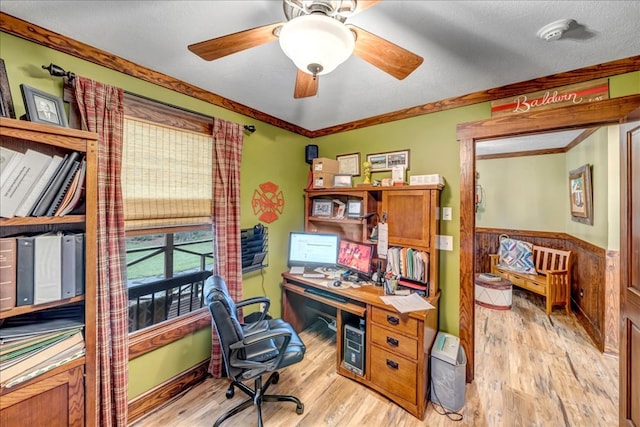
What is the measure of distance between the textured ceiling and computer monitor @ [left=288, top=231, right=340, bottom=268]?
1.40 metres

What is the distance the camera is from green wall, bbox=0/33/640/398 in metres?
1.40

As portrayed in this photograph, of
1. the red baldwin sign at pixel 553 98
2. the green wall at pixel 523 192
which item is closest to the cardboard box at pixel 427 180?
the red baldwin sign at pixel 553 98

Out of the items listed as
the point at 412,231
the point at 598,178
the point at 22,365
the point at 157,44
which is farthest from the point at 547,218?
the point at 22,365

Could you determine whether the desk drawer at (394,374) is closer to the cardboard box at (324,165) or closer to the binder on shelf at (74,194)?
the cardboard box at (324,165)

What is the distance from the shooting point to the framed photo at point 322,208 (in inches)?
110

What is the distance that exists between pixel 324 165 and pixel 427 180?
112 centimetres

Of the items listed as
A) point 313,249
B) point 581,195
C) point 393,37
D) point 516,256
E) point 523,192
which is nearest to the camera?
point 393,37

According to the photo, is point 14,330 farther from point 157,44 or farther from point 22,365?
point 157,44

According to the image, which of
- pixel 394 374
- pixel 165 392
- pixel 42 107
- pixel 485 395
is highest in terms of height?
pixel 42 107

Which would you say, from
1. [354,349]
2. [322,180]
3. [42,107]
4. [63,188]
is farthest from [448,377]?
[42,107]

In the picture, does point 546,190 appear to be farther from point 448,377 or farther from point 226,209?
point 226,209

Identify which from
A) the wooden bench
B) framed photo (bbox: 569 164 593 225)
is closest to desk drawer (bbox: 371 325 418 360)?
the wooden bench

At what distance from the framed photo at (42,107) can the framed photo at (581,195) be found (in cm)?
501

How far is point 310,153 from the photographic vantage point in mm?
2994
